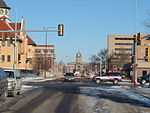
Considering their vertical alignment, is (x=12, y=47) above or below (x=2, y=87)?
above

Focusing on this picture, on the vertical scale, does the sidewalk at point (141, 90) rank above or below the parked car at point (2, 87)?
below

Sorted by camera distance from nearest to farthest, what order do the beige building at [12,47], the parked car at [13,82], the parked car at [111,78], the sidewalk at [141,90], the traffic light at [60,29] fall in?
1. the parked car at [13,82]
2. the sidewalk at [141,90]
3. the traffic light at [60,29]
4. the parked car at [111,78]
5. the beige building at [12,47]

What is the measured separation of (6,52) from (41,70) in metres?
28.3

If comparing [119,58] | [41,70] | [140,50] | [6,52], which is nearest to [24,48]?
[6,52]

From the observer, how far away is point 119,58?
405ft

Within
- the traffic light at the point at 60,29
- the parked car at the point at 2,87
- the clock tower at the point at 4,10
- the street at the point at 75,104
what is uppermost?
the clock tower at the point at 4,10

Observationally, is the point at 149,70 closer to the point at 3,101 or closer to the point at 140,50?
the point at 140,50

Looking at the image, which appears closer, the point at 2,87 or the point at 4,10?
the point at 2,87

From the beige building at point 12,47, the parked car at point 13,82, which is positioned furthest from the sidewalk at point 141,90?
the beige building at point 12,47

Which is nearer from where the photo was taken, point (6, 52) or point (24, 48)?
point (6, 52)

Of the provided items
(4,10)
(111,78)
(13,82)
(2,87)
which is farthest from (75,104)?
(4,10)

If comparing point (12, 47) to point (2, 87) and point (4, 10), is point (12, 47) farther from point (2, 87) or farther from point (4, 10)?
point (2, 87)

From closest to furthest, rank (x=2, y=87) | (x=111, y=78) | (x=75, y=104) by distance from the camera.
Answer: (x=75, y=104) → (x=2, y=87) → (x=111, y=78)

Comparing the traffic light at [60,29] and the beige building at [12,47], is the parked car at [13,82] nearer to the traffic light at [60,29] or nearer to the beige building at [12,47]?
the traffic light at [60,29]
